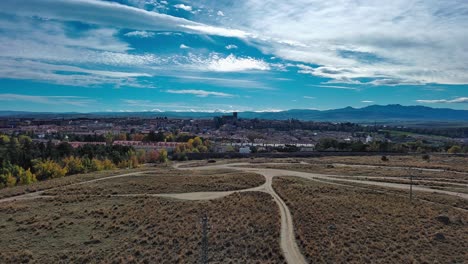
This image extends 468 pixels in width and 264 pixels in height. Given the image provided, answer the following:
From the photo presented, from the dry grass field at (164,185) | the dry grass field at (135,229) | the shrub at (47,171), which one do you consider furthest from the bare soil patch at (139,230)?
the shrub at (47,171)

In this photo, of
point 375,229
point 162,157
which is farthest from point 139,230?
point 162,157

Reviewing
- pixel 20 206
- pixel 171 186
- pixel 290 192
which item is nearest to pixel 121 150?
pixel 171 186

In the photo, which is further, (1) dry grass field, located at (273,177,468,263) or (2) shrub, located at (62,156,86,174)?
(2) shrub, located at (62,156,86,174)

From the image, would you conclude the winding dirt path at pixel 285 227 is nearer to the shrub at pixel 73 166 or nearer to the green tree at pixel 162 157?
the shrub at pixel 73 166

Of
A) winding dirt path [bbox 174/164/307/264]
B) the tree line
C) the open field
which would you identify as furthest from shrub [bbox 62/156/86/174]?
winding dirt path [bbox 174/164/307/264]

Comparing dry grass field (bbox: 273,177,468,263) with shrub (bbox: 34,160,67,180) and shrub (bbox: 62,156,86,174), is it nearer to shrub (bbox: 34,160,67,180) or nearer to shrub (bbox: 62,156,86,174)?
shrub (bbox: 34,160,67,180)

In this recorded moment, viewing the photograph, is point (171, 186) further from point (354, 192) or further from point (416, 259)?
point (416, 259)

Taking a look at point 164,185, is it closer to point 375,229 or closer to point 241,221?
point 241,221
